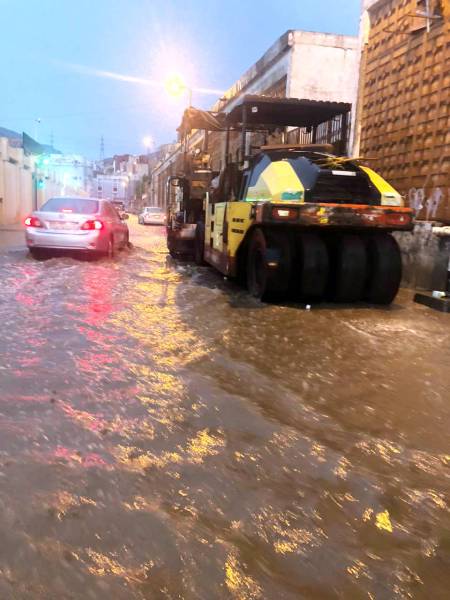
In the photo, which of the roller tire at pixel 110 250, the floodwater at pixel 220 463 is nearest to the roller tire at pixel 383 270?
the floodwater at pixel 220 463

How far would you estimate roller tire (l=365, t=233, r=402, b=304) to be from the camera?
23.3ft

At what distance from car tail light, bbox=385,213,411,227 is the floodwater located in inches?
72.2

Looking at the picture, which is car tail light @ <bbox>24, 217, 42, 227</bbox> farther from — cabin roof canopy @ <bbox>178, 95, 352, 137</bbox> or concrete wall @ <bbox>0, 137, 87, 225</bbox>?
concrete wall @ <bbox>0, 137, 87, 225</bbox>

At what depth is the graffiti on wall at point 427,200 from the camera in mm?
9484

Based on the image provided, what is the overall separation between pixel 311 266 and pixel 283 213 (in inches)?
33.6

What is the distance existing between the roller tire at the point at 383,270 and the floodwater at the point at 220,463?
5.64ft

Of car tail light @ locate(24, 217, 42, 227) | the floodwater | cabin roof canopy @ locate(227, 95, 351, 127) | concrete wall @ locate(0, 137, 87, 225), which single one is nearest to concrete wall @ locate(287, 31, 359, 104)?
cabin roof canopy @ locate(227, 95, 351, 127)

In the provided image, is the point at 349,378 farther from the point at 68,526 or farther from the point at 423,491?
the point at 68,526

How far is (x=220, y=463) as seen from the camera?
2.74 m

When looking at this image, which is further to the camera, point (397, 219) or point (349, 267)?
point (349, 267)

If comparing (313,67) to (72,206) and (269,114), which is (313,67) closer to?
(269,114)

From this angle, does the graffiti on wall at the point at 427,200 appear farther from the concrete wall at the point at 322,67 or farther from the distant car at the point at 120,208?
the concrete wall at the point at 322,67

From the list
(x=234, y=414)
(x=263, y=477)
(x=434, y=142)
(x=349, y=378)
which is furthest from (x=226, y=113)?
(x=263, y=477)

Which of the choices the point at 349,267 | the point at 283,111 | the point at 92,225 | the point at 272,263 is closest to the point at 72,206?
the point at 92,225
